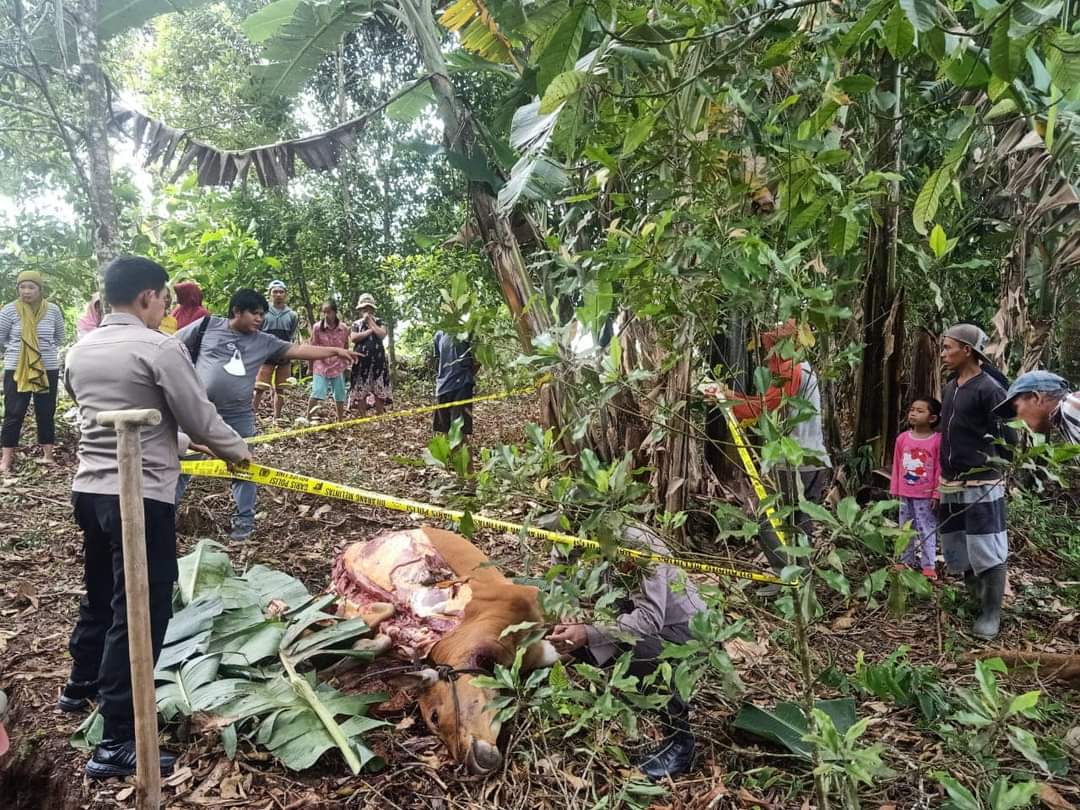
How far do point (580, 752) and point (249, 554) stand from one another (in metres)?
2.77

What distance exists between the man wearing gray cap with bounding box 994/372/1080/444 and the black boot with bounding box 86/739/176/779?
3616 millimetres

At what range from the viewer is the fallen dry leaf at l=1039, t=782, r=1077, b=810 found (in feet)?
7.77

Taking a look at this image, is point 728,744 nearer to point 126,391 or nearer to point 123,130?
point 126,391

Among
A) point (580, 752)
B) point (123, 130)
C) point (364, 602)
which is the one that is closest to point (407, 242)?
point (123, 130)

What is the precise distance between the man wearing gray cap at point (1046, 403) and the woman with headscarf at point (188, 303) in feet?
16.0

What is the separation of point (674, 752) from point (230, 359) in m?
3.54

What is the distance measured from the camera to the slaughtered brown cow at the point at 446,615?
264cm

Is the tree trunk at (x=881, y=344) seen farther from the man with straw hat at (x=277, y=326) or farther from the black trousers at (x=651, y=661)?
the man with straw hat at (x=277, y=326)

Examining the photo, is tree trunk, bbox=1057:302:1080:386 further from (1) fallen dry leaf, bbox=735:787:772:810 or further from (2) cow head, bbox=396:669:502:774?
(2) cow head, bbox=396:669:502:774

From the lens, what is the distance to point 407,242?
12391 mm

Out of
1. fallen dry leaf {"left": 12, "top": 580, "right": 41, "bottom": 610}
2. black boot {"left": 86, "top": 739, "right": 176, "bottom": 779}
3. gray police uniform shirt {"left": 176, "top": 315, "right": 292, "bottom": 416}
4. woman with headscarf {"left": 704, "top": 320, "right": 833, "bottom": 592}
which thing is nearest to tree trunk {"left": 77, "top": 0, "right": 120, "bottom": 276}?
gray police uniform shirt {"left": 176, "top": 315, "right": 292, "bottom": 416}

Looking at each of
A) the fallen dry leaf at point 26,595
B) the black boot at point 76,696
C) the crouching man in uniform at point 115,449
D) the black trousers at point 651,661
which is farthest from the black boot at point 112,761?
the fallen dry leaf at point 26,595

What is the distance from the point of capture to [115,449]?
8.80ft

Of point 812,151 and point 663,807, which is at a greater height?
point 812,151
